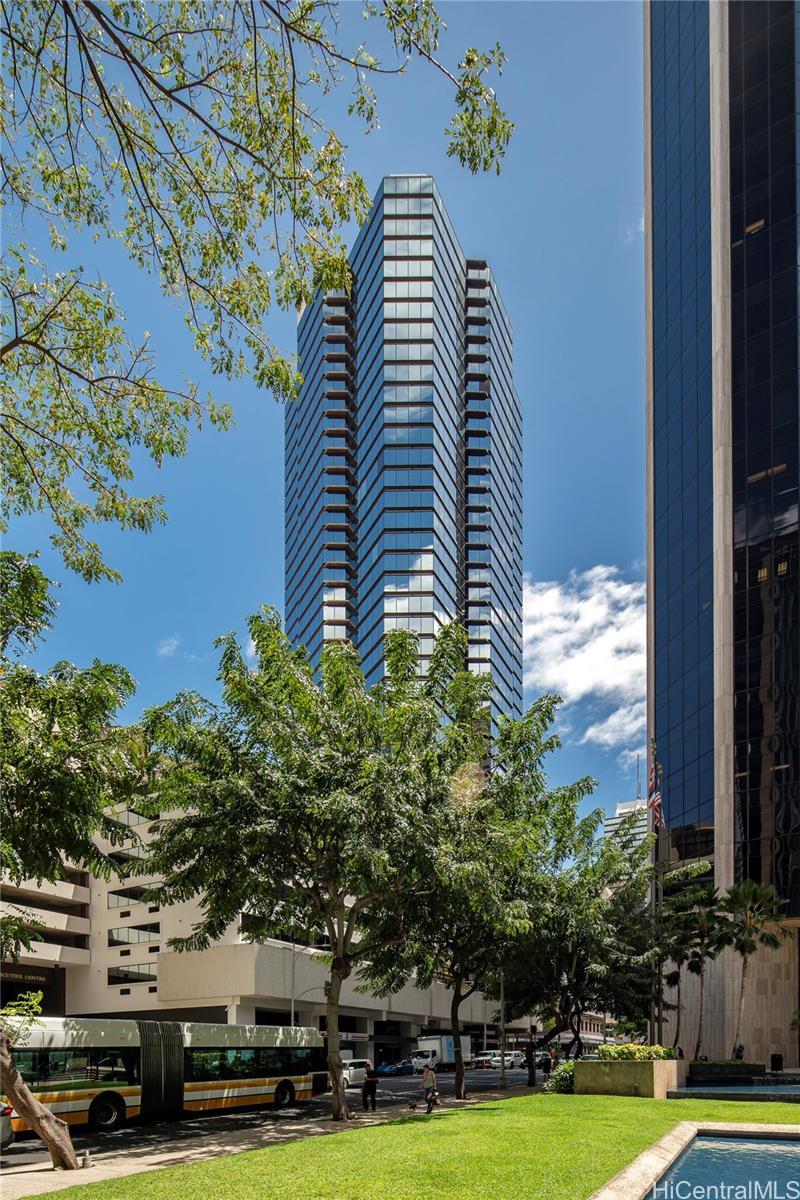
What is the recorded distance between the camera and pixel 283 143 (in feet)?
32.1

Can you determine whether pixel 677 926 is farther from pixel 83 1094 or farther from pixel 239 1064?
pixel 83 1094

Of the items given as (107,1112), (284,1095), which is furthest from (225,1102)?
(107,1112)

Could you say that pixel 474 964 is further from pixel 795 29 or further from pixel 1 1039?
pixel 795 29

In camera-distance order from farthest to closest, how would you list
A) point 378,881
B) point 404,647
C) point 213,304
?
point 404,647
point 378,881
point 213,304

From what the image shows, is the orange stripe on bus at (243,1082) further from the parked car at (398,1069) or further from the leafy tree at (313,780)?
the parked car at (398,1069)

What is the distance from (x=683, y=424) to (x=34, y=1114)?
193 ft

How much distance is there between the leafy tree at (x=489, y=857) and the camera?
Result: 1000 inches

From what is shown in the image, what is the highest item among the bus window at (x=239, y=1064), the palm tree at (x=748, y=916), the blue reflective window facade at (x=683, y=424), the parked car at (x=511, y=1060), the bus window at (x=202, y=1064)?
the blue reflective window facade at (x=683, y=424)

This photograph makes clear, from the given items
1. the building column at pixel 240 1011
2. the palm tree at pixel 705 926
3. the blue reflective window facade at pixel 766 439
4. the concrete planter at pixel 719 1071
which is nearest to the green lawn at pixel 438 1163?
the concrete planter at pixel 719 1071

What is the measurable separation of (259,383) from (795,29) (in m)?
61.4

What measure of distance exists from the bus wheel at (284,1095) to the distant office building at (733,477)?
1011 inches

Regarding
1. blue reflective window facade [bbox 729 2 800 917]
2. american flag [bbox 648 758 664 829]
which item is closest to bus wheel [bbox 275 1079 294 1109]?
american flag [bbox 648 758 664 829]

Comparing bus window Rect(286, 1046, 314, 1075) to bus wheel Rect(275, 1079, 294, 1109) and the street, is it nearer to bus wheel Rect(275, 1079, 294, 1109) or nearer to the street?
bus wheel Rect(275, 1079, 294, 1109)

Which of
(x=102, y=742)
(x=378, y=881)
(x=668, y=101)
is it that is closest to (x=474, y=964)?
(x=378, y=881)
